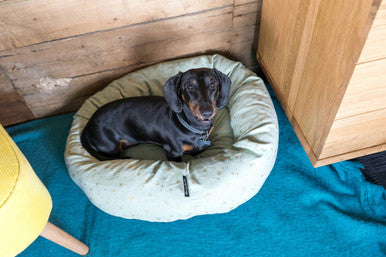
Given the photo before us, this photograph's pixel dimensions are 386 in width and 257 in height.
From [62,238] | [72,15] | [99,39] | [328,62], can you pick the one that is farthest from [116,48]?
[328,62]

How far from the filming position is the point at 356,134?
1.51m

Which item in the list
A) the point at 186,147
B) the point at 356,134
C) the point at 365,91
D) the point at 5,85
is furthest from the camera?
the point at 5,85

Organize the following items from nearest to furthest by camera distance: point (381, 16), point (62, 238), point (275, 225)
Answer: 1. point (381, 16)
2. point (62, 238)
3. point (275, 225)

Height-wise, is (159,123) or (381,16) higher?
(381,16)

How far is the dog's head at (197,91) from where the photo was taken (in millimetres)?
1473

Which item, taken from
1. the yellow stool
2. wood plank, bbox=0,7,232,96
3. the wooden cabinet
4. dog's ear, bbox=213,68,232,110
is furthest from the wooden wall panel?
the yellow stool

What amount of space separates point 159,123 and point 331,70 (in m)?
0.99

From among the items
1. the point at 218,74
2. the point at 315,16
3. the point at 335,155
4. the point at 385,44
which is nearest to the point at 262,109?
the point at 218,74

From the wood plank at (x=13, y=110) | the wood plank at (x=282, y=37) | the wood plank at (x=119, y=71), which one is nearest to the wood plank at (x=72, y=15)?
the wood plank at (x=119, y=71)

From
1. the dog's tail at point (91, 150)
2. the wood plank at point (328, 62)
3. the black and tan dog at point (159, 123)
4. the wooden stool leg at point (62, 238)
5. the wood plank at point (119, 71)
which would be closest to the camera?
the wood plank at point (328, 62)

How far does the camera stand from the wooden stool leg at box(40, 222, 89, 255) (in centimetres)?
131

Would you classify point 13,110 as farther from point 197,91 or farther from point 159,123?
point 197,91

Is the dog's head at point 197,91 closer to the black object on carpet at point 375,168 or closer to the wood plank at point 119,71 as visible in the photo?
the wood plank at point 119,71

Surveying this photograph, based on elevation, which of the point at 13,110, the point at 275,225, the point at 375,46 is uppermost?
the point at 375,46
